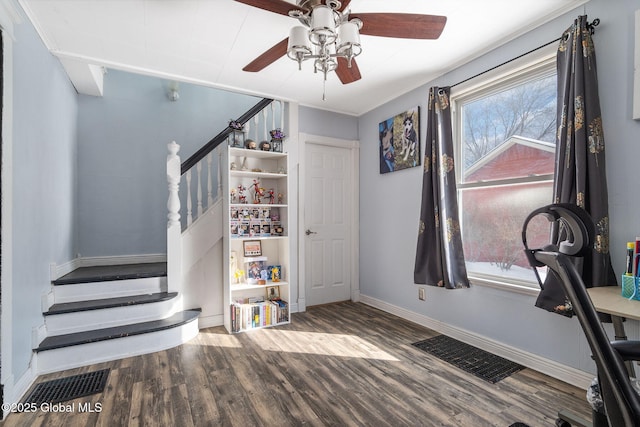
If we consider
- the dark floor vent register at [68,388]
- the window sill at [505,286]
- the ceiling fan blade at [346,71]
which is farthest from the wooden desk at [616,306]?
the dark floor vent register at [68,388]

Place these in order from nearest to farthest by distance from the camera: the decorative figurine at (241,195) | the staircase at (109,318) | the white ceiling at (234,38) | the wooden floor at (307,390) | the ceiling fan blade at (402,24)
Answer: the ceiling fan blade at (402,24)
the wooden floor at (307,390)
the white ceiling at (234,38)
the staircase at (109,318)
the decorative figurine at (241,195)

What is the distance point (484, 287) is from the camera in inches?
105

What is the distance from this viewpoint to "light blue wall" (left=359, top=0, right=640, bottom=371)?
187 cm

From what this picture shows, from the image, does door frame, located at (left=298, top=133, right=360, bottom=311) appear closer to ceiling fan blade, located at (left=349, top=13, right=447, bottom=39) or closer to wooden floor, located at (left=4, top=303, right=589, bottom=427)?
wooden floor, located at (left=4, top=303, right=589, bottom=427)

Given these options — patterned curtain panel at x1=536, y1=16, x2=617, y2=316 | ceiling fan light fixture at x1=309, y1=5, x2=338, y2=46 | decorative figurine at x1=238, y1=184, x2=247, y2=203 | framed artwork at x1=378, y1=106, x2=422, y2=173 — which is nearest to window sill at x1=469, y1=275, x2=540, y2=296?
patterned curtain panel at x1=536, y1=16, x2=617, y2=316

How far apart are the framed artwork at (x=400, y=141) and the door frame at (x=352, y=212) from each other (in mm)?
503

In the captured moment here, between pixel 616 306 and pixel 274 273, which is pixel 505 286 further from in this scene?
pixel 274 273

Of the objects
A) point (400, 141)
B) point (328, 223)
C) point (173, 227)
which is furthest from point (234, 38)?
point (328, 223)

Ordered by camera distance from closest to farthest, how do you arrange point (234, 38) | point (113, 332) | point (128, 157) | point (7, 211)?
1. point (7, 211)
2. point (234, 38)
3. point (113, 332)
4. point (128, 157)

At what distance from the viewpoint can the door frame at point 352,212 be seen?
377 centimetres

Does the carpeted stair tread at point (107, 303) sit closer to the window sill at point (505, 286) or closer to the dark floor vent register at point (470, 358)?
the dark floor vent register at point (470, 358)

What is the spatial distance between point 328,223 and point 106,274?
246 cm

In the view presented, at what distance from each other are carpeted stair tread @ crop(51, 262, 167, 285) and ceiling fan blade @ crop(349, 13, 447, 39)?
9.21 feet

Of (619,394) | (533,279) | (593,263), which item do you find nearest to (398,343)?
(533,279)
